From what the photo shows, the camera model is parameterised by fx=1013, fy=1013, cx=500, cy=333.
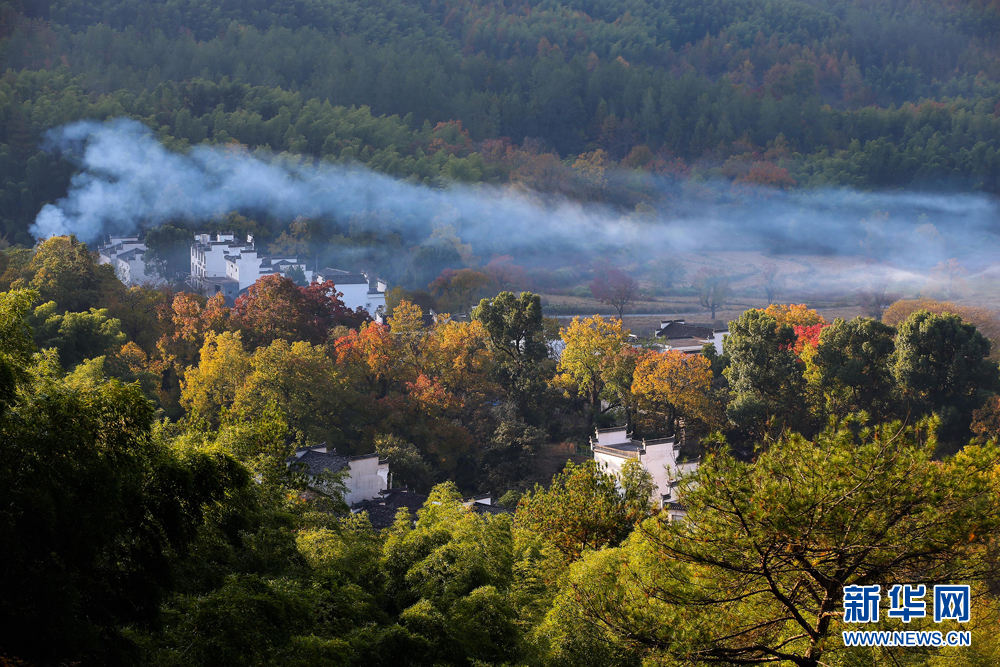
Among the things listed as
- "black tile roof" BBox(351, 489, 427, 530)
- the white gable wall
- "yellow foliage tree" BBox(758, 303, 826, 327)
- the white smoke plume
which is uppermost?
the white smoke plume

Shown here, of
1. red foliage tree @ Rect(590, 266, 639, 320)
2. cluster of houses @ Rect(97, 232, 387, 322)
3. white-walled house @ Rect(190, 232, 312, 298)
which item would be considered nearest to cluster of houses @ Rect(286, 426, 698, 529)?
cluster of houses @ Rect(97, 232, 387, 322)

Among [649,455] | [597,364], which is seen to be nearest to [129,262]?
[597,364]

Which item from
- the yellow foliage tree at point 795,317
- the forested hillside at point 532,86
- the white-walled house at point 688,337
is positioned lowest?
the white-walled house at point 688,337

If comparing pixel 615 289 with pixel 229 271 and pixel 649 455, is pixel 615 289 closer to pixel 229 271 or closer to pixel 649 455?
pixel 229 271

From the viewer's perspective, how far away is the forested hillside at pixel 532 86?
174ft

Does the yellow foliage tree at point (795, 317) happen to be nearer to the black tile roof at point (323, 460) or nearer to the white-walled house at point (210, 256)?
the black tile roof at point (323, 460)

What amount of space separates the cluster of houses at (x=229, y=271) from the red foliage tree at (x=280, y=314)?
5.64 metres

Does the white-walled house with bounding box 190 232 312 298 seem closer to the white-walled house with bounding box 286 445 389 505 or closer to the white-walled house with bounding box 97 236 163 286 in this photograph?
the white-walled house with bounding box 97 236 163 286

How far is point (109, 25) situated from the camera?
62656 mm

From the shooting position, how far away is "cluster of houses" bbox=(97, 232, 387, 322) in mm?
33406

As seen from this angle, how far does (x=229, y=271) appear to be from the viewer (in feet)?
115

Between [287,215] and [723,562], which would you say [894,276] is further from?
[723,562]

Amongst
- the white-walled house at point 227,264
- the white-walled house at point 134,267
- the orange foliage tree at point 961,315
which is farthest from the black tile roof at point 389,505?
the white-walled house at point 134,267

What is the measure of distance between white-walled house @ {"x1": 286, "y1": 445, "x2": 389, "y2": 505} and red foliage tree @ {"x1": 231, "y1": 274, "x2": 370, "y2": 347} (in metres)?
6.13
